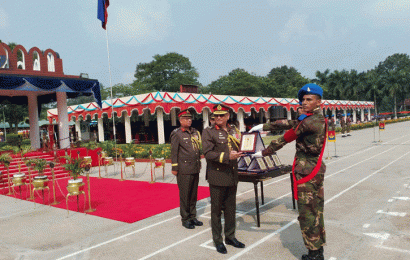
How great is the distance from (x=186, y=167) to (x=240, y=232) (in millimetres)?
1477

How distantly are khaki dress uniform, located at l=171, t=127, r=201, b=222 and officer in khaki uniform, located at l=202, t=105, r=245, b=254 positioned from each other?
1.27 meters

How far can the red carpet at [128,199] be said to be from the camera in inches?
258

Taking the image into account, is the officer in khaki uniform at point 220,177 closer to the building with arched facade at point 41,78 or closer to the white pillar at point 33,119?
the building with arched facade at point 41,78

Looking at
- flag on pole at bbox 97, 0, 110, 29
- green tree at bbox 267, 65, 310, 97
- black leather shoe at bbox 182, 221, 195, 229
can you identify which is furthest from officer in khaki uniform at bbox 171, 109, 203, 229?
green tree at bbox 267, 65, 310, 97

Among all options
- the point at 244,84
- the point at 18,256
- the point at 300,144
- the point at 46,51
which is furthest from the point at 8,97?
the point at 244,84

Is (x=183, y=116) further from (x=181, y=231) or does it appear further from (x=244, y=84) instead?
(x=244, y=84)

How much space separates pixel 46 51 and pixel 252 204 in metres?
13.3

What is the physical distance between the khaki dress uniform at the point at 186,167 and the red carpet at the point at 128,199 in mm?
1122

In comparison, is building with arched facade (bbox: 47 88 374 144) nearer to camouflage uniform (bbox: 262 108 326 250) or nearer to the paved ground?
the paved ground

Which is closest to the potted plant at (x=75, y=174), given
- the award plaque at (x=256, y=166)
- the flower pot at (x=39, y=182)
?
the flower pot at (x=39, y=182)

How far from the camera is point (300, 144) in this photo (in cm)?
371

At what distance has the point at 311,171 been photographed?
3.59 m

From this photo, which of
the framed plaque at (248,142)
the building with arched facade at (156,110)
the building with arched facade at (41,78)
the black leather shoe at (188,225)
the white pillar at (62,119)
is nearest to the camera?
the framed plaque at (248,142)

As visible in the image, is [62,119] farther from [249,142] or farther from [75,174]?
[249,142]
